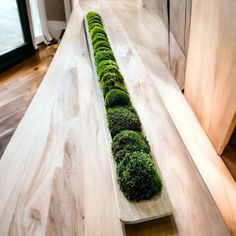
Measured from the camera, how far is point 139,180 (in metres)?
0.59

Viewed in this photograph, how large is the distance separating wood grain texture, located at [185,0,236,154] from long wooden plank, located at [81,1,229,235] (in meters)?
0.10

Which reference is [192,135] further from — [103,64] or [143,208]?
[103,64]

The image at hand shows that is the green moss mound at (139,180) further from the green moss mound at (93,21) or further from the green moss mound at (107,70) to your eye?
the green moss mound at (93,21)

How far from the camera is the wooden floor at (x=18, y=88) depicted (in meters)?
1.79

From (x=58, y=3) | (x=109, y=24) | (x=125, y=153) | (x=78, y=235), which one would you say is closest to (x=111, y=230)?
(x=78, y=235)

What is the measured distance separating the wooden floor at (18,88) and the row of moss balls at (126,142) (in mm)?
946

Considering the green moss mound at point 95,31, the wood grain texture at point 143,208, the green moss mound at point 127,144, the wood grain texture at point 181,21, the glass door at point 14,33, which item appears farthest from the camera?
the glass door at point 14,33

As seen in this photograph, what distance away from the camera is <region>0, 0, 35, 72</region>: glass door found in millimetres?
2539

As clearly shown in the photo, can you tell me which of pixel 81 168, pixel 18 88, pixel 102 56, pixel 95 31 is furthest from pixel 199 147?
pixel 18 88

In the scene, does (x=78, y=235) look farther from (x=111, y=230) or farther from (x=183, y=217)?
(x=183, y=217)

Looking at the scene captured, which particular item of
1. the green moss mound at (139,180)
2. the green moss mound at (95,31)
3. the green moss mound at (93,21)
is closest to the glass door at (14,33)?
the green moss mound at (93,21)

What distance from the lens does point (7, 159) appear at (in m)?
0.76

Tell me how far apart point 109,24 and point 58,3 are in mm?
1625

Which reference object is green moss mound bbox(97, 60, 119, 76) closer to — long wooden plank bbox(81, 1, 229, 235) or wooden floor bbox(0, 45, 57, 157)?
long wooden plank bbox(81, 1, 229, 235)
